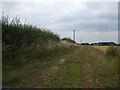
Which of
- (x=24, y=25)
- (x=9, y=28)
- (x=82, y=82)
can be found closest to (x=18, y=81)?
(x=82, y=82)

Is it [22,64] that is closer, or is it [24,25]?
[22,64]

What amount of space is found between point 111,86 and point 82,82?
3.47 feet

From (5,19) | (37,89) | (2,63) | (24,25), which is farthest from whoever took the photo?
(24,25)

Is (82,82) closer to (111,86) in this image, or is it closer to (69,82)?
(69,82)

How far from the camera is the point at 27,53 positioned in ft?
37.8

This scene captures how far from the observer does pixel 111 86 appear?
237 inches

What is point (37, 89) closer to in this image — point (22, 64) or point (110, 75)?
point (110, 75)

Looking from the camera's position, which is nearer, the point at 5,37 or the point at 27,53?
the point at 5,37

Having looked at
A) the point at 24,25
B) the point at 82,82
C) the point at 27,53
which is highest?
the point at 24,25

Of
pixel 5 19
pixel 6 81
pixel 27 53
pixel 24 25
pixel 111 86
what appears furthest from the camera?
pixel 24 25

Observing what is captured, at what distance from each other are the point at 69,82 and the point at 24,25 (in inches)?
307

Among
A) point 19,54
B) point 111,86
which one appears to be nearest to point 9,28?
point 19,54

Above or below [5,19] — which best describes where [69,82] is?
below

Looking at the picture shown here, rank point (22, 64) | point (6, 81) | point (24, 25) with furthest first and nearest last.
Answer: point (24, 25)
point (22, 64)
point (6, 81)
